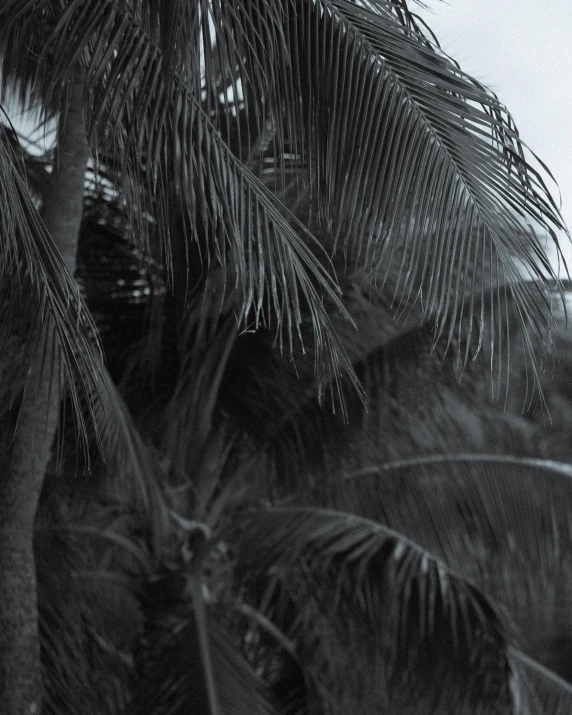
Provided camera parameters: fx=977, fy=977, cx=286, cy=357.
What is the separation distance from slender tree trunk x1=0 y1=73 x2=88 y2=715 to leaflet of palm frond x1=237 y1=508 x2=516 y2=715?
73.9 inches

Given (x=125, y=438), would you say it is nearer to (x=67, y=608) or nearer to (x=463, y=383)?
(x=67, y=608)

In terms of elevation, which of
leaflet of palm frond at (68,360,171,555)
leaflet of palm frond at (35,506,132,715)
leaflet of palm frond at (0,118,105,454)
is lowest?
leaflet of palm frond at (35,506,132,715)

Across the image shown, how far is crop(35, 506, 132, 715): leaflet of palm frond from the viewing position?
3.73 meters

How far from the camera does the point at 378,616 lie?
473cm

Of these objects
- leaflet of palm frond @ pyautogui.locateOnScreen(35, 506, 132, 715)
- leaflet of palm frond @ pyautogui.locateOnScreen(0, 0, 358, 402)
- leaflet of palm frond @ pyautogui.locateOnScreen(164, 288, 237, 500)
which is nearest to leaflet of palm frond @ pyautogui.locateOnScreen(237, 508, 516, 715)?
leaflet of palm frond @ pyautogui.locateOnScreen(164, 288, 237, 500)

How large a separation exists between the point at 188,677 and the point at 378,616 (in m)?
1.06

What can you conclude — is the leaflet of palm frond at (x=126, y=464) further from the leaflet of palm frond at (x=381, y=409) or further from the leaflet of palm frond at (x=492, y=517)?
the leaflet of palm frond at (x=492, y=517)

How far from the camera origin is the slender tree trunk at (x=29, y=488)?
3047mm

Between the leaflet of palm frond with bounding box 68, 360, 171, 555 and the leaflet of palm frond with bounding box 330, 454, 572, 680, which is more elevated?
the leaflet of palm frond with bounding box 68, 360, 171, 555

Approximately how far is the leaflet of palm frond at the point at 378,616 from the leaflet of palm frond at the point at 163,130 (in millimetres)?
2311

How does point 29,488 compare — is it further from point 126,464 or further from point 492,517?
point 492,517

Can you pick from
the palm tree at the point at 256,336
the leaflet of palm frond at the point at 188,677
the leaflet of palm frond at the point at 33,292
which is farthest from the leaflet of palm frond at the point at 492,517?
the leaflet of palm frond at the point at 33,292

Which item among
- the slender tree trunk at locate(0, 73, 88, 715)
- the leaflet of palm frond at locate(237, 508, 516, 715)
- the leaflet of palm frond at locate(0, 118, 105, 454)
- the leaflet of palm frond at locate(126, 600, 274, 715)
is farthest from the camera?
the leaflet of palm frond at locate(237, 508, 516, 715)

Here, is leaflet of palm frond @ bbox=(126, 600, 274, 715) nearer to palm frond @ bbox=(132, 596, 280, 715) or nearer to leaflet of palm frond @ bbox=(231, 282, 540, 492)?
palm frond @ bbox=(132, 596, 280, 715)
